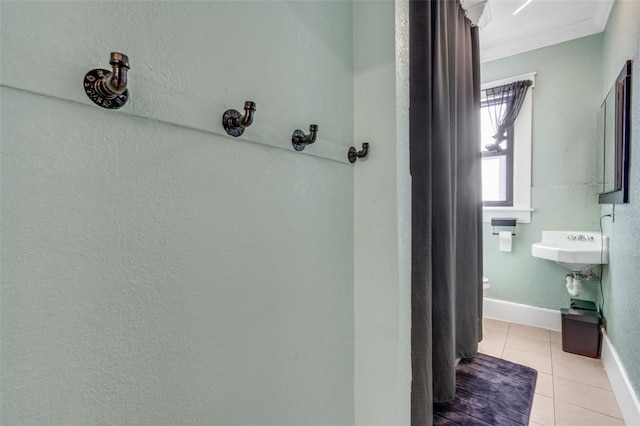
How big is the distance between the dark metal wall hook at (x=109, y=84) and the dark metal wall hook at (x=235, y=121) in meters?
0.18

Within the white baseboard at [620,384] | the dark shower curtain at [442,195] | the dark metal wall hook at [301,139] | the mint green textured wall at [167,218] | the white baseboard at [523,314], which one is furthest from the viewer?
the white baseboard at [523,314]

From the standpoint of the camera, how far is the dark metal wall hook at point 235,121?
57 cm

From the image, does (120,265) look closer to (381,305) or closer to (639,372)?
(381,305)

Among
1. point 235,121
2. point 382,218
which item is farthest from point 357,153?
point 235,121

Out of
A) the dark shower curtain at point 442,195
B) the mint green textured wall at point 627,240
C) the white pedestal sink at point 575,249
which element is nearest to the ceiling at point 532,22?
the mint green textured wall at point 627,240

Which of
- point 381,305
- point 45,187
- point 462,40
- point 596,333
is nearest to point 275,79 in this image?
point 45,187

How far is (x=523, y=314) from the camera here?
8.61 feet

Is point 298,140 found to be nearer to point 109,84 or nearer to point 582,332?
point 109,84

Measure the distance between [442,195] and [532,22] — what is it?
2.03 m

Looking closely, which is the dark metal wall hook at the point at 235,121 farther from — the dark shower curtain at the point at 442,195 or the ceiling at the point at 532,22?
the ceiling at the point at 532,22

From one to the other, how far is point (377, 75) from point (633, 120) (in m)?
1.50

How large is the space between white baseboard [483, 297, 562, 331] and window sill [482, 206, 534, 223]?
2.48 ft

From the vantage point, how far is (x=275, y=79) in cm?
71

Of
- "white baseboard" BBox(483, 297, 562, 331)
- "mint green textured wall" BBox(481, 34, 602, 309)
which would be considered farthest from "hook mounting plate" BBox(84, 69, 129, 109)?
"white baseboard" BBox(483, 297, 562, 331)
